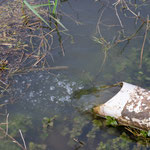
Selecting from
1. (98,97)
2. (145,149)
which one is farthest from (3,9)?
(145,149)

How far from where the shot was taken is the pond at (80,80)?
250 centimetres

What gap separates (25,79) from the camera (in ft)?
10.2

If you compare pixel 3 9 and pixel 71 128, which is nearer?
pixel 71 128

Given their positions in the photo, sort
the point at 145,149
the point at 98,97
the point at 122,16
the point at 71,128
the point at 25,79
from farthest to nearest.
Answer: the point at 122,16 → the point at 25,79 → the point at 98,97 → the point at 71,128 → the point at 145,149

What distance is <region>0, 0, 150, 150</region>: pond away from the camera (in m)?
2.50

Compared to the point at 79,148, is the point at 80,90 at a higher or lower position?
higher

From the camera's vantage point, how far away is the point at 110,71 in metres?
3.22

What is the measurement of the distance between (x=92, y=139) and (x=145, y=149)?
57 centimetres

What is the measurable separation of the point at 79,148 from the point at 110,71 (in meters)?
1.26

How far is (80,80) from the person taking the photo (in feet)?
10.2

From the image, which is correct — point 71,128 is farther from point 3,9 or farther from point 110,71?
point 3,9

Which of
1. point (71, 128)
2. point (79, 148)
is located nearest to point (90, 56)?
point (71, 128)

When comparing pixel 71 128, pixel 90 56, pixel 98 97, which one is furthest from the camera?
pixel 90 56

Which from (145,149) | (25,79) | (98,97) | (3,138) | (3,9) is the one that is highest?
(3,9)
